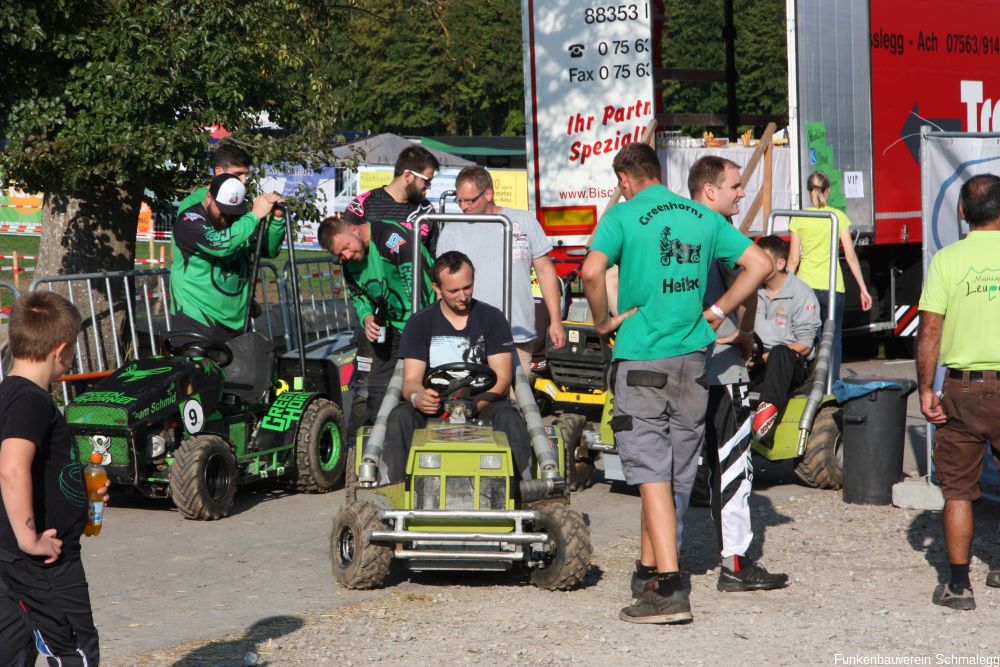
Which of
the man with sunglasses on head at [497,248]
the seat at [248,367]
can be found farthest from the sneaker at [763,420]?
the seat at [248,367]

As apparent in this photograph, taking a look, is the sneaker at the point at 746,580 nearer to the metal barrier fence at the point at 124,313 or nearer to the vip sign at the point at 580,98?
the metal barrier fence at the point at 124,313

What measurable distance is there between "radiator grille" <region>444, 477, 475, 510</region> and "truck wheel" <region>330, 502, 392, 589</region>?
0.33m

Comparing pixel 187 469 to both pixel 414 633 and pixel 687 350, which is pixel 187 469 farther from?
pixel 687 350

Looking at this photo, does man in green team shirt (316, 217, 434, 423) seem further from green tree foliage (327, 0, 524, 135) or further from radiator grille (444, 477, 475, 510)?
green tree foliage (327, 0, 524, 135)

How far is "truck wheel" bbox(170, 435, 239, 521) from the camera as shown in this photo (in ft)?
24.5

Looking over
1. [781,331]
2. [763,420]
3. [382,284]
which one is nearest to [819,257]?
[781,331]

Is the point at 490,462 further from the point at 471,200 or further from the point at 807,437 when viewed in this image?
the point at 807,437

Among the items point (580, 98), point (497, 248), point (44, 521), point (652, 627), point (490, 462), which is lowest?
point (652, 627)

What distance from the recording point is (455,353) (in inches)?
264

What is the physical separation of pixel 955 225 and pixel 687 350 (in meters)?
3.29

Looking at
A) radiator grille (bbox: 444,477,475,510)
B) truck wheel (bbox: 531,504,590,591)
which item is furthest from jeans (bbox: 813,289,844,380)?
radiator grille (bbox: 444,477,475,510)

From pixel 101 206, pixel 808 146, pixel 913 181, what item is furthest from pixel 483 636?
pixel 913 181

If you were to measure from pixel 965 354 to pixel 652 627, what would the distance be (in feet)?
6.27

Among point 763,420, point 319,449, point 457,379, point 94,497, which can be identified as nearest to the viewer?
point 94,497
